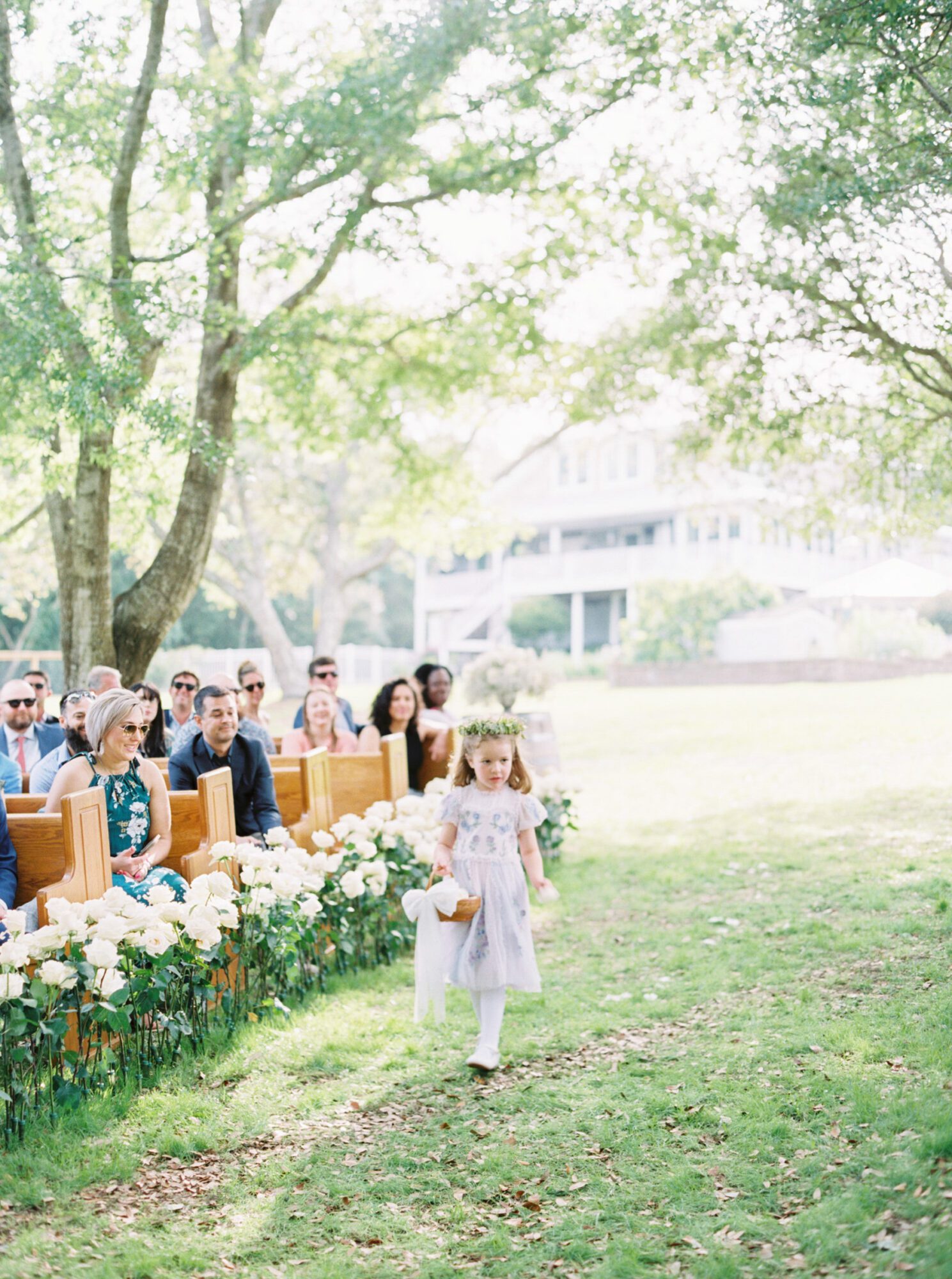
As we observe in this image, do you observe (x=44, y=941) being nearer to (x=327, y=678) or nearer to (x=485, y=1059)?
(x=485, y=1059)

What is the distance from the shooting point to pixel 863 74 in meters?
7.89

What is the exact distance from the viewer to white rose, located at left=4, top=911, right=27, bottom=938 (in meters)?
5.32

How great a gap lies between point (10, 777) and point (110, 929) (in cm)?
318

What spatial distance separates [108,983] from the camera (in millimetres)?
5207

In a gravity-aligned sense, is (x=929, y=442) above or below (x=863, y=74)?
below

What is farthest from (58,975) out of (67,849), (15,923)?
(67,849)

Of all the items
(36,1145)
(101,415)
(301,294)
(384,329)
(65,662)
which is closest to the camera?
(36,1145)

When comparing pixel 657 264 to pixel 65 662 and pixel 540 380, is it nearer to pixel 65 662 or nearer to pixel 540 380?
pixel 540 380

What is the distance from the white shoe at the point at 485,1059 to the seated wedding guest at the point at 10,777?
355 cm

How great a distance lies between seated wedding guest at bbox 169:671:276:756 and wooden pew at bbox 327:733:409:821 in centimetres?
58

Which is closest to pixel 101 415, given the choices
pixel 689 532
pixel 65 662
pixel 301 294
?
pixel 65 662

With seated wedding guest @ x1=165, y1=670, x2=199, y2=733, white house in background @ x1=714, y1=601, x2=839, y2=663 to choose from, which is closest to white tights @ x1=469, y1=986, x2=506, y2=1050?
seated wedding guest @ x1=165, y1=670, x2=199, y2=733

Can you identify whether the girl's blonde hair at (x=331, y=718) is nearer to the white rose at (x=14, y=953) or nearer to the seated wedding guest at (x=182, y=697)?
the seated wedding guest at (x=182, y=697)

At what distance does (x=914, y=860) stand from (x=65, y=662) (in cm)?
730
